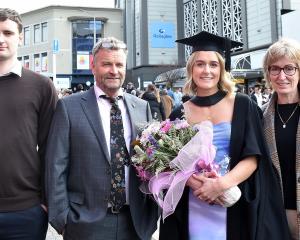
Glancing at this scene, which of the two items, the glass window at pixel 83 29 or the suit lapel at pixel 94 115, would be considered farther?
the glass window at pixel 83 29

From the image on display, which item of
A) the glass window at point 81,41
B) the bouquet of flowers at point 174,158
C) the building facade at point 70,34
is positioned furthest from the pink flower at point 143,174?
the glass window at point 81,41

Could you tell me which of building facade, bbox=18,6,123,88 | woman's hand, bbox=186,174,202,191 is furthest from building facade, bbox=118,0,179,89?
woman's hand, bbox=186,174,202,191

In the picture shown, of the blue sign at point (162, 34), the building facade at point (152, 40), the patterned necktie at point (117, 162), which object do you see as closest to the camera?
the patterned necktie at point (117, 162)

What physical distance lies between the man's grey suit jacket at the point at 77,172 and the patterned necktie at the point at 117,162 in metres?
0.05

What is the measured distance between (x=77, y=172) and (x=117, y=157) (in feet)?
0.95

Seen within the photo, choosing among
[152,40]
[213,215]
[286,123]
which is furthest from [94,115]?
[152,40]

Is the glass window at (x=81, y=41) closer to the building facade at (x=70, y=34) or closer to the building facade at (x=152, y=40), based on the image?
the building facade at (x=70, y=34)

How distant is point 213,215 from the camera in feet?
9.68

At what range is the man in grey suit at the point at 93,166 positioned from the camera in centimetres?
287

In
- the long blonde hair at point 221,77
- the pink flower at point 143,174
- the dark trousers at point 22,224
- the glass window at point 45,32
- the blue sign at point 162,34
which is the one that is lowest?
the dark trousers at point 22,224

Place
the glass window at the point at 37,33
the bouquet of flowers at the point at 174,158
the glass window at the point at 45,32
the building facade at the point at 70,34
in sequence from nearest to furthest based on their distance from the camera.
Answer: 1. the bouquet of flowers at the point at 174,158
2. the building facade at the point at 70,34
3. the glass window at the point at 45,32
4. the glass window at the point at 37,33

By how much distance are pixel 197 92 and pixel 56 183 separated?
1210 millimetres

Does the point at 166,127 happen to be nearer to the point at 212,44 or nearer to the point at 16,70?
the point at 212,44

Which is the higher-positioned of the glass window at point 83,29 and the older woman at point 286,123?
the glass window at point 83,29
